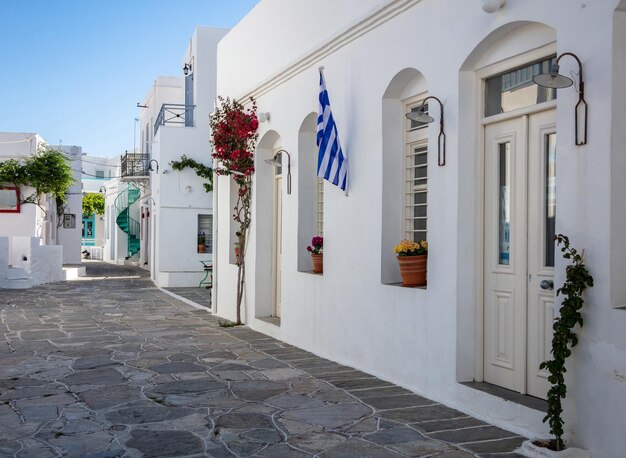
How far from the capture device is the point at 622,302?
4605mm

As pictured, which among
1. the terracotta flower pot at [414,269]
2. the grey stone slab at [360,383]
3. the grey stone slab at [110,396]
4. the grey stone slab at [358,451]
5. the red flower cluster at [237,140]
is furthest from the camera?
the red flower cluster at [237,140]

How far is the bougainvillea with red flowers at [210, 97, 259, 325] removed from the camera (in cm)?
1147

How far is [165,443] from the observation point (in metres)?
5.23

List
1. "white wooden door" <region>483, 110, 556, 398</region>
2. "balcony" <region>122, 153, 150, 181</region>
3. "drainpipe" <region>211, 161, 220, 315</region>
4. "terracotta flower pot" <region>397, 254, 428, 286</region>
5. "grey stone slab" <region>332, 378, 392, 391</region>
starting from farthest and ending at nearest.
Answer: "balcony" <region>122, 153, 150, 181</region> → "drainpipe" <region>211, 161, 220, 315</region> → "grey stone slab" <region>332, 378, 392, 391</region> → "terracotta flower pot" <region>397, 254, 428, 286</region> → "white wooden door" <region>483, 110, 556, 398</region>

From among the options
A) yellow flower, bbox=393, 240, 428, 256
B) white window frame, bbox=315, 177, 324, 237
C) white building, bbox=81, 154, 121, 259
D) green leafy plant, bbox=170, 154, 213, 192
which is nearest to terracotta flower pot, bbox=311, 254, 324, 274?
white window frame, bbox=315, 177, 324, 237

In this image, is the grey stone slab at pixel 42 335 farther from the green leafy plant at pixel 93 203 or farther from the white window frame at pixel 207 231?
the green leafy plant at pixel 93 203

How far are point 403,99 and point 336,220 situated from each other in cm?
181

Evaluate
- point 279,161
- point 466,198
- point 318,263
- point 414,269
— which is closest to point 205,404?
point 414,269

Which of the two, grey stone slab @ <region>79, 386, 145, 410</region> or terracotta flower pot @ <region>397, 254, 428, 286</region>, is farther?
terracotta flower pot @ <region>397, 254, 428, 286</region>

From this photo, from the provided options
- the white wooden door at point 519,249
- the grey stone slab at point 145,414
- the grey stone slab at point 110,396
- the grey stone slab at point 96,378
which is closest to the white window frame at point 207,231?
the grey stone slab at point 96,378

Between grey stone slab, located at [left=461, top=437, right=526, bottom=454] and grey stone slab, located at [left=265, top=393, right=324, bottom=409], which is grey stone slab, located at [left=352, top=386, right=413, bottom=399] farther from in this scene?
grey stone slab, located at [left=461, top=437, right=526, bottom=454]

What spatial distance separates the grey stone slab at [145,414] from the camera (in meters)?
5.88

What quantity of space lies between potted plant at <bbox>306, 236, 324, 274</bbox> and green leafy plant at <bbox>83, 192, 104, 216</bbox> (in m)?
44.8

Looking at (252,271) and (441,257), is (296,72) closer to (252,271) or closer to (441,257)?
(252,271)
